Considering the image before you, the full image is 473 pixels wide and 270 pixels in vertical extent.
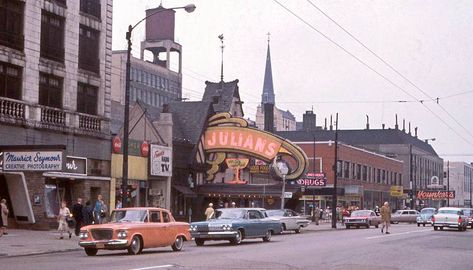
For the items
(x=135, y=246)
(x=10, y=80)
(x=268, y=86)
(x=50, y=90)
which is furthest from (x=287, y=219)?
(x=268, y=86)

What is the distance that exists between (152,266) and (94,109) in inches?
925

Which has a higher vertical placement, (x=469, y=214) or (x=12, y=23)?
(x=12, y=23)

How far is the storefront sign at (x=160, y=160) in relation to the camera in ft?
147

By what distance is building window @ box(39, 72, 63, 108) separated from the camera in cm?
3616

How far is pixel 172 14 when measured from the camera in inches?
4975

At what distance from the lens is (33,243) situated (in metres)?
27.6

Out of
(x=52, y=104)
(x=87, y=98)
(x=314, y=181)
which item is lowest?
(x=314, y=181)

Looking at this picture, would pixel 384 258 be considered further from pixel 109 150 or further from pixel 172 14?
pixel 172 14

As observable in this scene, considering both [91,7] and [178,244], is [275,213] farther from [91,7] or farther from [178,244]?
[178,244]

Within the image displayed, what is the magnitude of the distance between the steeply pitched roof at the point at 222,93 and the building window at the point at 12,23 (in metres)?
29.1

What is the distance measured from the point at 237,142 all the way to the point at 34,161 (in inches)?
922

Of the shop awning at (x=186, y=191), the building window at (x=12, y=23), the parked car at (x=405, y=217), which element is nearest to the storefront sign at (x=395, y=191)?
the parked car at (x=405, y=217)

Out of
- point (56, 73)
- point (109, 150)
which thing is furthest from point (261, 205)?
point (56, 73)

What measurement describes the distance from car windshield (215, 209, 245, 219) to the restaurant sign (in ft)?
76.1
